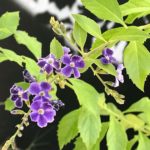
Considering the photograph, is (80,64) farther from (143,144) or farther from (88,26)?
(143,144)

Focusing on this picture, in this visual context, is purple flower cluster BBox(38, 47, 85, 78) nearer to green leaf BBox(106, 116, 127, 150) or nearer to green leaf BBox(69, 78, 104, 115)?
green leaf BBox(69, 78, 104, 115)

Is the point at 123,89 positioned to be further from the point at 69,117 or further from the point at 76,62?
the point at 76,62

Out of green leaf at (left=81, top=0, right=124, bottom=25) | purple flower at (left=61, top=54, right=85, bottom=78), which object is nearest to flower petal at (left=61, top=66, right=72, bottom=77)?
purple flower at (left=61, top=54, right=85, bottom=78)

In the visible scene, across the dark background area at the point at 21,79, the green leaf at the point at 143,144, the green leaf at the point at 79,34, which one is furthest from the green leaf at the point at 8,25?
the dark background area at the point at 21,79

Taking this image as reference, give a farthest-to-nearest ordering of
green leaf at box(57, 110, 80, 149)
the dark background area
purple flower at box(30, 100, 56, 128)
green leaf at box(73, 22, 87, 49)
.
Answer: the dark background area
green leaf at box(57, 110, 80, 149)
green leaf at box(73, 22, 87, 49)
purple flower at box(30, 100, 56, 128)

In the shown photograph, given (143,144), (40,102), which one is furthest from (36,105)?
(143,144)

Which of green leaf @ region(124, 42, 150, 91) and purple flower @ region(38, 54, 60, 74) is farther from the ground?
purple flower @ region(38, 54, 60, 74)

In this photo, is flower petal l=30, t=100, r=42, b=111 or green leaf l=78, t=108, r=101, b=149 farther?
green leaf l=78, t=108, r=101, b=149
